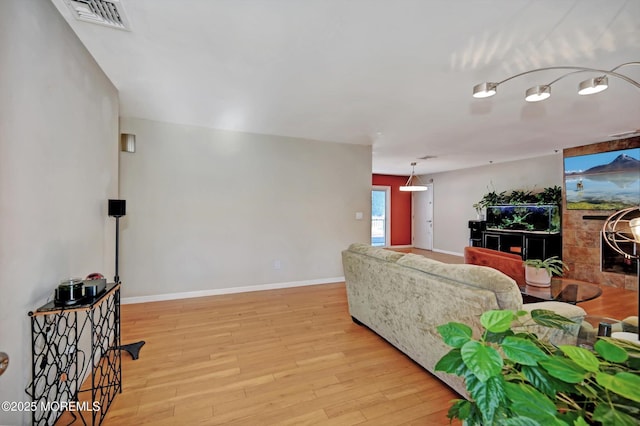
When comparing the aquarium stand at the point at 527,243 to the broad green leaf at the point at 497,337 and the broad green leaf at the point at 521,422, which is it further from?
the broad green leaf at the point at 521,422

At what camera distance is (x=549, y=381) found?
25.8 inches

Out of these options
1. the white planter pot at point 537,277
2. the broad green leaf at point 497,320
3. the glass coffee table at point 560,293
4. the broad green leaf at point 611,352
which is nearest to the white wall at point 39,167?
the broad green leaf at point 497,320

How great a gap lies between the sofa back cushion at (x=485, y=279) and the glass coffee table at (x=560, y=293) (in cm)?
119

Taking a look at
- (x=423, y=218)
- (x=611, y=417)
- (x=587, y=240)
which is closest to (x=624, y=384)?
(x=611, y=417)

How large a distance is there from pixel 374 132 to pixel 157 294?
3.91 m

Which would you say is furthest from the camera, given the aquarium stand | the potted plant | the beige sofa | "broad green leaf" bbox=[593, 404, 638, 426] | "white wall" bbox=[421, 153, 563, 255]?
"white wall" bbox=[421, 153, 563, 255]

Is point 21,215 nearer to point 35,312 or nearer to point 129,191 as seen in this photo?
point 35,312

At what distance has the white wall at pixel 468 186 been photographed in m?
5.84

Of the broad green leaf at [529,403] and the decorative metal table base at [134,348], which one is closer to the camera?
the broad green leaf at [529,403]

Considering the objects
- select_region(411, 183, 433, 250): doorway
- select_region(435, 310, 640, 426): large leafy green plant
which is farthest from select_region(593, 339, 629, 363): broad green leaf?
select_region(411, 183, 433, 250): doorway

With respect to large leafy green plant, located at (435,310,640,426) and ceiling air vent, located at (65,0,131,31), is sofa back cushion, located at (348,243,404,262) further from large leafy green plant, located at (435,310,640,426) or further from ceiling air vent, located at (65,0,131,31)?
ceiling air vent, located at (65,0,131,31)

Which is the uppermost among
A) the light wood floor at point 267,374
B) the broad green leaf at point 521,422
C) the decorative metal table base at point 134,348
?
the broad green leaf at point 521,422

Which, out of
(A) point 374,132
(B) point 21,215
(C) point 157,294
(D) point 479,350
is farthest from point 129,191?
(D) point 479,350

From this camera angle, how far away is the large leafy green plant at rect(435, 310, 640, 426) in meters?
0.57
